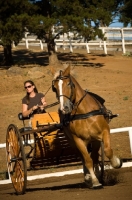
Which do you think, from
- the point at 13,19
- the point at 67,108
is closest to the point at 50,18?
the point at 13,19

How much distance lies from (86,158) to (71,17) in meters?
19.1

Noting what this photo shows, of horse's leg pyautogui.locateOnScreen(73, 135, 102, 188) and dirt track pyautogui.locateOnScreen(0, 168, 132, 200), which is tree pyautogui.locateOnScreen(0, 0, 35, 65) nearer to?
dirt track pyautogui.locateOnScreen(0, 168, 132, 200)

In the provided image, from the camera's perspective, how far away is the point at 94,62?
115 feet

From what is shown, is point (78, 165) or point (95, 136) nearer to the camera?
point (95, 136)

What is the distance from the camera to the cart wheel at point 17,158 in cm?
1045

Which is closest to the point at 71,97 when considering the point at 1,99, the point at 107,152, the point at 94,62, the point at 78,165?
the point at 107,152

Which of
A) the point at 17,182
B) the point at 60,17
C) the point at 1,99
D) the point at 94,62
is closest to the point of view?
the point at 17,182

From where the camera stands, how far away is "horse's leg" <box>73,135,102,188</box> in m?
9.99

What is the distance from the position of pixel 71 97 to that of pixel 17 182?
2.05m

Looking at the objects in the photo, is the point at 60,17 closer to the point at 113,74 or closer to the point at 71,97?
the point at 113,74

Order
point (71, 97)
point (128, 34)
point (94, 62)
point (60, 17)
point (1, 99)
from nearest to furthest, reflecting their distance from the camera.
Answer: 1. point (71, 97)
2. point (1, 99)
3. point (60, 17)
4. point (94, 62)
5. point (128, 34)

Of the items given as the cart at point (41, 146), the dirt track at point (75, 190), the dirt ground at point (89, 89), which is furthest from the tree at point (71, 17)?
the cart at point (41, 146)

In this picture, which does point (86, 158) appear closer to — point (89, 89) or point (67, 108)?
point (67, 108)

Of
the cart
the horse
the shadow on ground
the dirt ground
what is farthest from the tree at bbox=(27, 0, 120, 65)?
the horse
